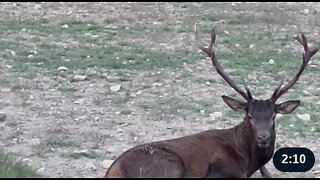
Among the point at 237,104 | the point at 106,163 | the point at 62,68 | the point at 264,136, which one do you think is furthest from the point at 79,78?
the point at 264,136

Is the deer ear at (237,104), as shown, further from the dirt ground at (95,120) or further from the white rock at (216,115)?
the white rock at (216,115)

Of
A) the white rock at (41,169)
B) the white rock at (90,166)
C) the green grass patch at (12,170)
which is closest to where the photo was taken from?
the green grass patch at (12,170)

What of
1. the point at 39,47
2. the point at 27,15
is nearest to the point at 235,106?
the point at 39,47

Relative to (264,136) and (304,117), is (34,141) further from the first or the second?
(264,136)

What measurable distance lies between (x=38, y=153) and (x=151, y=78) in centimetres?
396

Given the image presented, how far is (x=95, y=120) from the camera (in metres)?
11.5

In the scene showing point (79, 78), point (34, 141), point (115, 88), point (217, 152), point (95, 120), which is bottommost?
point (79, 78)

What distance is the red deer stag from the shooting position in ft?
26.0

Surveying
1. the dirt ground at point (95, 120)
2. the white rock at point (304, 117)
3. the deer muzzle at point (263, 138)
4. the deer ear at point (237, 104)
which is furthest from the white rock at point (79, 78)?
the deer muzzle at point (263, 138)

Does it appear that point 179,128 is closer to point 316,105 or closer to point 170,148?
point 316,105
